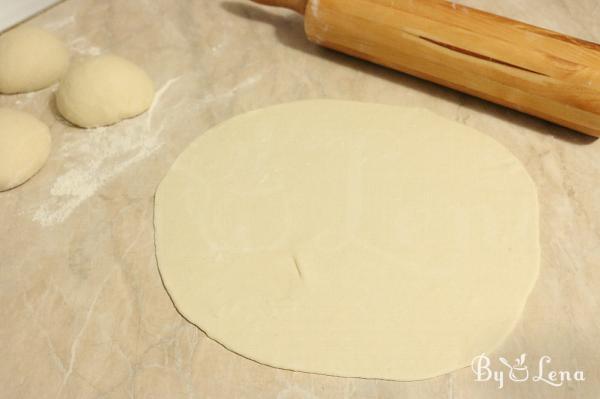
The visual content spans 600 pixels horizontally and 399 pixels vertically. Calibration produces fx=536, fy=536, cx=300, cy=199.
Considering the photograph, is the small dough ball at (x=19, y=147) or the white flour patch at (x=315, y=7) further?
the white flour patch at (x=315, y=7)

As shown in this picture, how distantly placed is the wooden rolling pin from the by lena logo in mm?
692

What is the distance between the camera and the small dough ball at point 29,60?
1.65m

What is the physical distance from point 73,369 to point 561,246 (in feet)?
3.94

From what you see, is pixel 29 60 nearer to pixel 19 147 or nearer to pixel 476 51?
pixel 19 147

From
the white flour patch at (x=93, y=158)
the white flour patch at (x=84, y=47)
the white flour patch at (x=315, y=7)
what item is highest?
the white flour patch at (x=315, y=7)

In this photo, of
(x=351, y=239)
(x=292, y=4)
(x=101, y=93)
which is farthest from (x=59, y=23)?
(x=351, y=239)

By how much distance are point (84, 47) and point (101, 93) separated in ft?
1.43

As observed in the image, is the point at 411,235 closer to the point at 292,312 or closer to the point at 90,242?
the point at 292,312

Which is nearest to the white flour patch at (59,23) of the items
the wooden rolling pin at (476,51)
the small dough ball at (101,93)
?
the small dough ball at (101,93)

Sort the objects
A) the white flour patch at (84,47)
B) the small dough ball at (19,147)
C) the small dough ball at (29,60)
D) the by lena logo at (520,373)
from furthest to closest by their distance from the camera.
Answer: the white flour patch at (84,47) → the small dough ball at (29,60) → the small dough ball at (19,147) → the by lena logo at (520,373)

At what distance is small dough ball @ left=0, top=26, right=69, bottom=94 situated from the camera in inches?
64.8

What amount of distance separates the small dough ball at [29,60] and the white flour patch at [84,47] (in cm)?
12

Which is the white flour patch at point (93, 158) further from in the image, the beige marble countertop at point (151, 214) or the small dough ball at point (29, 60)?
the small dough ball at point (29, 60)

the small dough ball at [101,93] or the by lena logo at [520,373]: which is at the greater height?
the small dough ball at [101,93]
